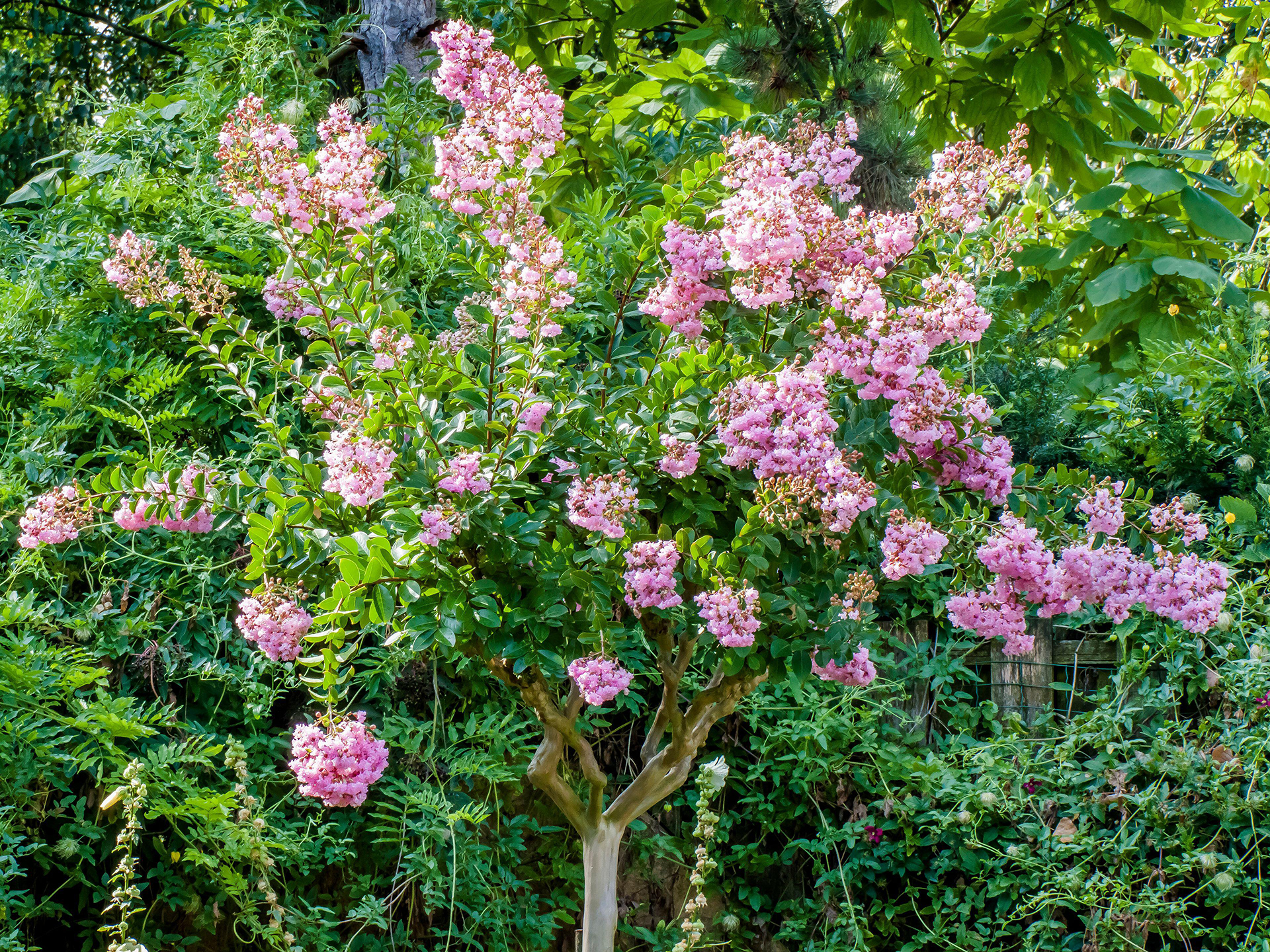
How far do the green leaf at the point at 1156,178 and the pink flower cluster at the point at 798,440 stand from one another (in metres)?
1.23

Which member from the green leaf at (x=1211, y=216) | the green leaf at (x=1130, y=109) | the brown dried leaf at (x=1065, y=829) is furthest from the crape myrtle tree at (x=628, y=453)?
the brown dried leaf at (x=1065, y=829)

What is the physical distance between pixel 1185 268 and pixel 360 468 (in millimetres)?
1925

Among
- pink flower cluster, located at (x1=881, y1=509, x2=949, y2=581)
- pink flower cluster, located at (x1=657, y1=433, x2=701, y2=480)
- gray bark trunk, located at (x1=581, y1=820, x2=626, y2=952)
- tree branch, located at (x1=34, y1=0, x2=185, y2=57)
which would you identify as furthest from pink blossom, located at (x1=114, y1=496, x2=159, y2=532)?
tree branch, located at (x1=34, y1=0, x2=185, y2=57)

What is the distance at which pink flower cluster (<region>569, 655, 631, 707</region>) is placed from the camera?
1669mm

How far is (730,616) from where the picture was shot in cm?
166

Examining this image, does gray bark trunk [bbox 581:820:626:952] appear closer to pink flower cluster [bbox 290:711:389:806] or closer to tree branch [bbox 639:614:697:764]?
tree branch [bbox 639:614:697:764]

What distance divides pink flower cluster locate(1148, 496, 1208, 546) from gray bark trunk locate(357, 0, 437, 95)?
3.31 m

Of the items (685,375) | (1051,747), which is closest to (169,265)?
(685,375)

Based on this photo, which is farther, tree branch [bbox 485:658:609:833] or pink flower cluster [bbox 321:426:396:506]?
tree branch [bbox 485:658:609:833]

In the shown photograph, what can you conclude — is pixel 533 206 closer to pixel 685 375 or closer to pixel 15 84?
pixel 685 375

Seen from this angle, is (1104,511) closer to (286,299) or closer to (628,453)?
(628,453)

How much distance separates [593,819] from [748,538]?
821mm

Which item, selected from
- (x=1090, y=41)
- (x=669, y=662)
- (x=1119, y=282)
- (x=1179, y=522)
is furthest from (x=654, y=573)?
(x=1090, y=41)

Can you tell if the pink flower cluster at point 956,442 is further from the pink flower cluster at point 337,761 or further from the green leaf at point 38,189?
the green leaf at point 38,189
